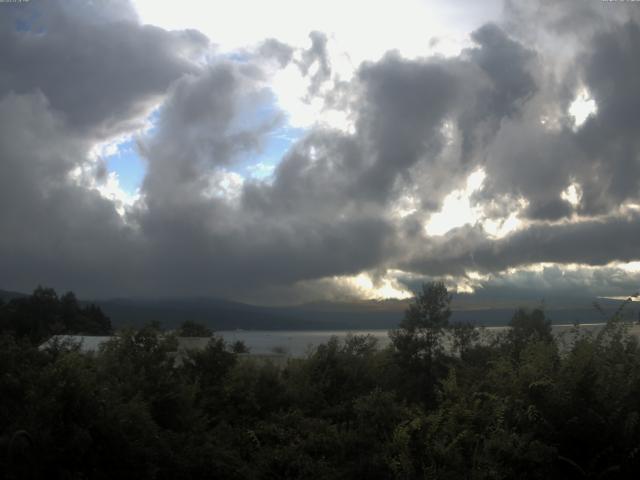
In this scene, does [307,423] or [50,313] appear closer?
[307,423]

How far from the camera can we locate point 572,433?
10.1 m

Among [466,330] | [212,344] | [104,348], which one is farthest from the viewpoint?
[466,330]

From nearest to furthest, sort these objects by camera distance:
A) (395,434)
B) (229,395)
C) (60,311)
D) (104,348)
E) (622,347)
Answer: (395,434) → (622,347) → (104,348) → (229,395) → (60,311)

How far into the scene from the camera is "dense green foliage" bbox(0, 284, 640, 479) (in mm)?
8398

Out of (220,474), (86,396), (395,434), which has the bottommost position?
(220,474)

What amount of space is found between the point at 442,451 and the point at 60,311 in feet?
257

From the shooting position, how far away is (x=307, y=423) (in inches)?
492

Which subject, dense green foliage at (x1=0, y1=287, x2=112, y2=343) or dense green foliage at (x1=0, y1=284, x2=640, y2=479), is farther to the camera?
dense green foliage at (x1=0, y1=287, x2=112, y2=343)

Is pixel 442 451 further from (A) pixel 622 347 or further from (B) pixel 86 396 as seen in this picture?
(B) pixel 86 396

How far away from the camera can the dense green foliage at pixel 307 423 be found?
8398 mm

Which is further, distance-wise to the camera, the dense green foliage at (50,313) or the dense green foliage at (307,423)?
the dense green foliage at (50,313)

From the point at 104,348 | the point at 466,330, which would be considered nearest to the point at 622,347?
the point at 104,348

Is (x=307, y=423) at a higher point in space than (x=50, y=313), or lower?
lower

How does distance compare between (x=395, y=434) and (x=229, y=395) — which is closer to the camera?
(x=395, y=434)
